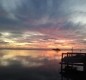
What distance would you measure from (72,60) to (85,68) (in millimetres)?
2902

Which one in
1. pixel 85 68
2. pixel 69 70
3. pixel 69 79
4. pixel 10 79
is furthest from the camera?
pixel 10 79

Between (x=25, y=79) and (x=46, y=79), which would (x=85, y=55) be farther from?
(x=25, y=79)

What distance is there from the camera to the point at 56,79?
38.3 meters

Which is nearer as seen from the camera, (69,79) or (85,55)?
(85,55)

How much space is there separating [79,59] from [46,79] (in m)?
10.3

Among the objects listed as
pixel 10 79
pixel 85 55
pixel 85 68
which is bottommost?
pixel 10 79

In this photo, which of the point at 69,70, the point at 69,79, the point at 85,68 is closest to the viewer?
the point at 85,68

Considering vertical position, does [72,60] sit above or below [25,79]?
above

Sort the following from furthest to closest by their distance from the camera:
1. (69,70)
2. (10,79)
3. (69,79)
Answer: (10,79), (69,79), (69,70)

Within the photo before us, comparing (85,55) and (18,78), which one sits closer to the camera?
(85,55)

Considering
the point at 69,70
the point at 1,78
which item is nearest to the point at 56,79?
the point at 69,70

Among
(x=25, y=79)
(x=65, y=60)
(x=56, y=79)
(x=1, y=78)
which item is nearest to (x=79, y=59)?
(x=65, y=60)

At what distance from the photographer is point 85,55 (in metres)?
29.5

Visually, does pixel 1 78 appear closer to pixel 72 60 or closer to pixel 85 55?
pixel 72 60
